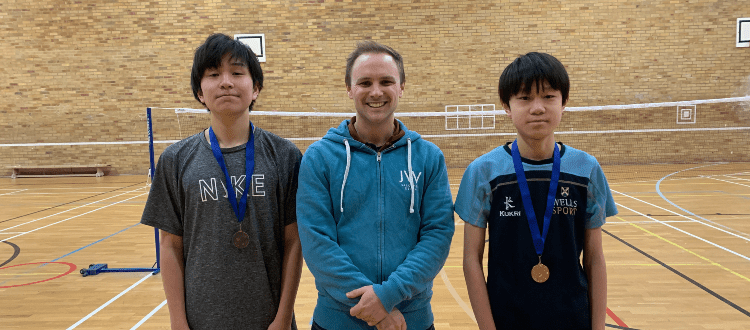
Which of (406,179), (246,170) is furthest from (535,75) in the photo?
(246,170)

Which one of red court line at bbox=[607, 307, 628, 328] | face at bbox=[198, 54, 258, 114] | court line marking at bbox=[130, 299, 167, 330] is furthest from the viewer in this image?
court line marking at bbox=[130, 299, 167, 330]

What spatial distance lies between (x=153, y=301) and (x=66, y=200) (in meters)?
6.91

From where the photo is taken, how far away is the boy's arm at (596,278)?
4.71ft

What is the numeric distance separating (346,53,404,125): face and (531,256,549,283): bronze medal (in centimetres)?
68

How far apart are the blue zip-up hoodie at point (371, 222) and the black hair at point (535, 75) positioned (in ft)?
1.18

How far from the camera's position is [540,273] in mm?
1415

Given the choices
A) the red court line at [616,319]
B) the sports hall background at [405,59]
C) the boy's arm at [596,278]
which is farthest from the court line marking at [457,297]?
the sports hall background at [405,59]

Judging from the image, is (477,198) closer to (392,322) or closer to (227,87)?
(392,322)

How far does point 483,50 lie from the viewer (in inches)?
460

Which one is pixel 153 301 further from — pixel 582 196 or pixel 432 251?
pixel 582 196

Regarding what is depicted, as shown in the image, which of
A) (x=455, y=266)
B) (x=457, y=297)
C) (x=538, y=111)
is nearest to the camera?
(x=538, y=111)

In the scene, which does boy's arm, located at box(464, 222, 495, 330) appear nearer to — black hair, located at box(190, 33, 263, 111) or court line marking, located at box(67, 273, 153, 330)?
black hair, located at box(190, 33, 263, 111)

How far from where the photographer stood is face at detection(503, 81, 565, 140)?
4.63 ft

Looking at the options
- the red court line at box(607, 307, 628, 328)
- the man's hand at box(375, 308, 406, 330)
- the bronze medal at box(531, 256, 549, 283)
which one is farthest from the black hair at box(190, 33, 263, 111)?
the red court line at box(607, 307, 628, 328)
